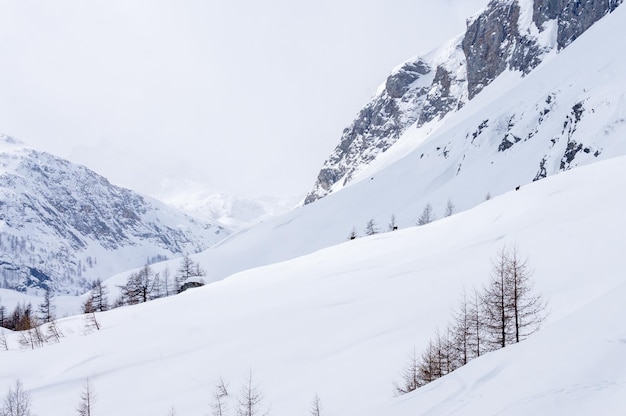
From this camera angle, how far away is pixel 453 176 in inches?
4481

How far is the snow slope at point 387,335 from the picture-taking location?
9.34m

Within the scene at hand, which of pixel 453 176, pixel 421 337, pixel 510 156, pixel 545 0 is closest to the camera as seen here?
pixel 421 337

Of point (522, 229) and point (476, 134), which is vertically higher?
point (476, 134)

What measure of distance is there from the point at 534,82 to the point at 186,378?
11981 cm

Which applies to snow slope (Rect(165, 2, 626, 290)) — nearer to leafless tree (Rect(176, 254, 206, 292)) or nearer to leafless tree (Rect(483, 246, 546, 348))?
leafless tree (Rect(176, 254, 206, 292))

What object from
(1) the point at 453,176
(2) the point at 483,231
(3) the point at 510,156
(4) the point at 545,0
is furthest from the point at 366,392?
(4) the point at 545,0

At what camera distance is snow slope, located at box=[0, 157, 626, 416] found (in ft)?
30.6

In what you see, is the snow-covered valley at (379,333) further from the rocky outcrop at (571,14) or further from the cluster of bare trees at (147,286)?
the rocky outcrop at (571,14)

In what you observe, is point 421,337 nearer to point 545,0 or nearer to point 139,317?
point 139,317

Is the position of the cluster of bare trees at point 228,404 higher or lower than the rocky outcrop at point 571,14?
lower

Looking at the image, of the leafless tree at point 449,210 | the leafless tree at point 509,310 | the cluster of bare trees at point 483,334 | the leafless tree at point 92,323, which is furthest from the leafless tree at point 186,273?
the leafless tree at point 509,310

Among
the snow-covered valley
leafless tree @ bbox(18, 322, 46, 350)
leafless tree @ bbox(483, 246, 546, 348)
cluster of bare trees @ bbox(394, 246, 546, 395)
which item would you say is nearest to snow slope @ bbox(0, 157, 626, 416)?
the snow-covered valley

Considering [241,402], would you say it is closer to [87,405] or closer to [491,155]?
[87,405]

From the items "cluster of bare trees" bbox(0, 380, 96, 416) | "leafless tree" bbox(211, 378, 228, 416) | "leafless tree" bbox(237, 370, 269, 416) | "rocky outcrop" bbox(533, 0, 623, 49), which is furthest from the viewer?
"rocky outcrop" bbox(533, 0, 623, 49)
